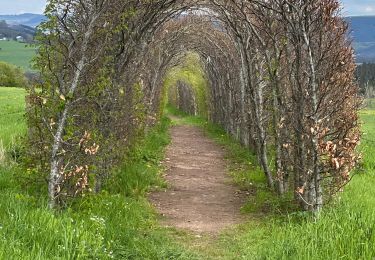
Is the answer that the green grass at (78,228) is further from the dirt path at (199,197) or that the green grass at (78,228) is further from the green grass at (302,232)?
the green grass at (302,232)

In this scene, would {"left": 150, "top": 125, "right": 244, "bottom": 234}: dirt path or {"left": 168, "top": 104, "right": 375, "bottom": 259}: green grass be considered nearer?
{"left": 168, "top": 104, "right": 375, "bottom": 259}: green grass

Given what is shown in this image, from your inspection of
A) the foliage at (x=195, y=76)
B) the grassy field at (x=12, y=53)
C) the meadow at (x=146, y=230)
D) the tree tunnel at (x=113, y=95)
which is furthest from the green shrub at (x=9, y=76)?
the tree tunnel at (x=113, y=95)

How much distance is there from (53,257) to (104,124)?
4181mm

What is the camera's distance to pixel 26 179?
23.9 feet

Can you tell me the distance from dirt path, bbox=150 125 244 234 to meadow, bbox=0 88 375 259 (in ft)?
1.13

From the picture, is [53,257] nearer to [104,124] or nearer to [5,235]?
[5,235]

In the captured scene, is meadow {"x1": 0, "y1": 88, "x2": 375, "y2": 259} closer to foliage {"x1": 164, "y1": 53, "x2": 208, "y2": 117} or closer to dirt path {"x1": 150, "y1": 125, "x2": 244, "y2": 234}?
dirt path {"x1": 150, "y1": 125, "x2": 244, "y2": 234}

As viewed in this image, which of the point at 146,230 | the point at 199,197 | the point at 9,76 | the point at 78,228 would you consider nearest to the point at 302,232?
the point at 78,228

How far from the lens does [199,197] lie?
11039 mm

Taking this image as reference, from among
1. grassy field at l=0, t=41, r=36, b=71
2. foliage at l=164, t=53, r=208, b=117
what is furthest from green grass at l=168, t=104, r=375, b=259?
grassy field at l=0, t=41, r=36, b=71

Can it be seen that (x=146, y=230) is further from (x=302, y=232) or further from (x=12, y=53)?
(x=12, y=53)

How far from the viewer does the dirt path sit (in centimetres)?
892

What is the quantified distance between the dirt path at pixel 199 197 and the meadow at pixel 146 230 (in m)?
0.35

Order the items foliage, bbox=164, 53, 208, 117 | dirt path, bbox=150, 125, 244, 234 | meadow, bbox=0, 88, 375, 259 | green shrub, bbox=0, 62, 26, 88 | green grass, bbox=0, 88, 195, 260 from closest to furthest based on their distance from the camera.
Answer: green grass, bbox=0, 88, 195, 260, meadow, bbox=0, 88, 375, 259, dirt path, bbox=150, 125, 244, 234, foliage, bbox=164, 53, 208, 117, green shrub, bbox=0, 62, 26, 88
